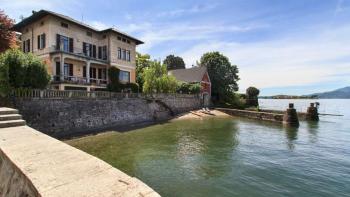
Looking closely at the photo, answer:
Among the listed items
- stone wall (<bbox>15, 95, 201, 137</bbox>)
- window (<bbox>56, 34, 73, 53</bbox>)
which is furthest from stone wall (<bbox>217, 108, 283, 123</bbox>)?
window (<bbox>56, 34, 73, 53</bbox>)

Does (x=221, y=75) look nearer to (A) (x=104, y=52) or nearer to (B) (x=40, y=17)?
(A) (x=104, y=52)

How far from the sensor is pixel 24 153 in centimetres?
534

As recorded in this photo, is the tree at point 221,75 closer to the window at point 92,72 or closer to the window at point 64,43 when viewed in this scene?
the window at point 92,72

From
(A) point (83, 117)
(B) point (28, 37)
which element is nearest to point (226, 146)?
(A) point (83, 117)

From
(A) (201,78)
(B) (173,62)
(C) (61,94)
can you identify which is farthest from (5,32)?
(B) (173,62)

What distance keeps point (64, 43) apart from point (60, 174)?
2515 centimetres

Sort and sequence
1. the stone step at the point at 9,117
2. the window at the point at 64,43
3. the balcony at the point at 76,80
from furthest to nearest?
the window at the point at 64,43, the balcony at the point at 76,80, the stone step at the point at 9,117

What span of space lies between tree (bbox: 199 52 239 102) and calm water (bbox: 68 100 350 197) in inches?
1259

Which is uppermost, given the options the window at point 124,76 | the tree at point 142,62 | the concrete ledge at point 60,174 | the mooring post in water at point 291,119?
the tree at point 142,62

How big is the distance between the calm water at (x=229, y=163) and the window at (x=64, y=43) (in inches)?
482

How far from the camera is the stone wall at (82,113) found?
1728cm

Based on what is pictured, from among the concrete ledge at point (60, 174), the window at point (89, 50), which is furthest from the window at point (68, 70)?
the concrete ledge at point (60, 174)

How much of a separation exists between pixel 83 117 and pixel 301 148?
17.9 meters

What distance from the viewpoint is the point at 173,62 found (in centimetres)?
7250
